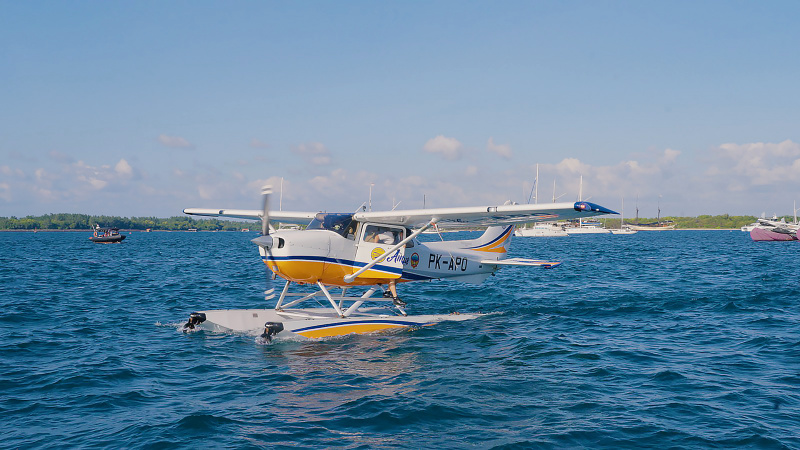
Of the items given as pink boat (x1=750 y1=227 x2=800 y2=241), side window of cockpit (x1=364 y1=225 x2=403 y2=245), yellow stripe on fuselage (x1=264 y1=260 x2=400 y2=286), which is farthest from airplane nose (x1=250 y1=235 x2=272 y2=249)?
pink boat (x1=750 y1=227 x2=800 y2=241)

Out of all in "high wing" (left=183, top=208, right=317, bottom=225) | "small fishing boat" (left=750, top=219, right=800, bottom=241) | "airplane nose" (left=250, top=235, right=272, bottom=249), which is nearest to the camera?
"airplane nose" (left=250, top=235, right=272, bottom=249)

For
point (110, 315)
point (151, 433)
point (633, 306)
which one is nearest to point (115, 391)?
point (151, 433)

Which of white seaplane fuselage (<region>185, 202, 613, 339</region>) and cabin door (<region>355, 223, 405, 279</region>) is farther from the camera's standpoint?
cabin door (<region>355, 223, 405, 279</region>)

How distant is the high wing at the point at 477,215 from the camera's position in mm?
11023

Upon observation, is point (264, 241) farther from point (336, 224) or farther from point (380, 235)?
point (380, 235)

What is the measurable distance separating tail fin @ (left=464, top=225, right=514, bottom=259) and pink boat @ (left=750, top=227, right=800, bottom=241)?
216ft

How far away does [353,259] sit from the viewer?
12.4 meters

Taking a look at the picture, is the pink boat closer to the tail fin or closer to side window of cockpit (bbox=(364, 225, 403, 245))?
the tail fin

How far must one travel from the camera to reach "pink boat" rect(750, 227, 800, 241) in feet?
212

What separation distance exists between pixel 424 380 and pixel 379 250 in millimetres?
4961

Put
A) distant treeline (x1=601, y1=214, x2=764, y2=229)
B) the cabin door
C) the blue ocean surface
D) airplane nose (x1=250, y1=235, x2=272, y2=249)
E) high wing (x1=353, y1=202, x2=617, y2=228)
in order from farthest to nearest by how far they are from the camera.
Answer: distant treeline (x1=601, y1=214, x2=764, y2=229) → the cabin door → high wing (x1=353, y1=202, x2=617, y2=228) → airplane nose (x1=250, y1=235, x2=272, y2=249) → the blue ocean surface

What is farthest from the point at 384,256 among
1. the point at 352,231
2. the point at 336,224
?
the point at 336,224

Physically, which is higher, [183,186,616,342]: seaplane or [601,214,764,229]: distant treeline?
[601,214,764,229]: distant treeline

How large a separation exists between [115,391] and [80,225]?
188 meters
